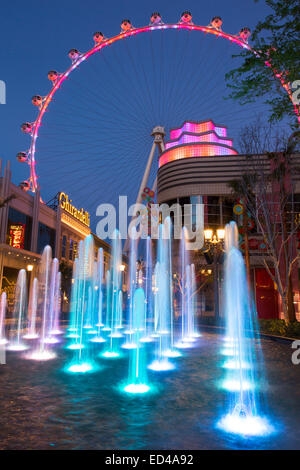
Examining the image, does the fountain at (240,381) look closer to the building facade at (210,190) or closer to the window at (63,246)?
the building facade at (210,190)

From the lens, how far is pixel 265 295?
2916 cm

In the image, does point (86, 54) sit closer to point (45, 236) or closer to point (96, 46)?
point (96, 46)

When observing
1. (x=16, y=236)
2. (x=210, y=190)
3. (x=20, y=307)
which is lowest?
(x=20, y=307)

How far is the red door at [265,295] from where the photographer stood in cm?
2883

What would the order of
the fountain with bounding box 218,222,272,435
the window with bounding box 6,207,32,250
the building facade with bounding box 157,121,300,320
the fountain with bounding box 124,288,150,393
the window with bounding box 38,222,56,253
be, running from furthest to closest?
1. the window with bounding box 38,222,56,253
2. the window with bounding box 6,207,32,250
3. the building facade with bounding box 157,121,300,320
4. the fountain with bounding box 124,288,150,393
5. the fountain with bounding box 218,222,272,435

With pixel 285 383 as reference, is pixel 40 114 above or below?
above

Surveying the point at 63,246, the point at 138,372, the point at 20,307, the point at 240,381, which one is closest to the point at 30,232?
the point at 20,307

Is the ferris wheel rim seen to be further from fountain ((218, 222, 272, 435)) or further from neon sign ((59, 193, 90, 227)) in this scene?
fountain ((218, 222, 272, 435))

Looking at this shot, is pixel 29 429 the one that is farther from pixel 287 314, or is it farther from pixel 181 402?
pixel 287 314

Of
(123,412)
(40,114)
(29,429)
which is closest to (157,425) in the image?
(123,412)

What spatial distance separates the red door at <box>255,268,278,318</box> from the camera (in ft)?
94.6

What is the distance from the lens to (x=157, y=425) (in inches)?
211

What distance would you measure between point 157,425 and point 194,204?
3191cm

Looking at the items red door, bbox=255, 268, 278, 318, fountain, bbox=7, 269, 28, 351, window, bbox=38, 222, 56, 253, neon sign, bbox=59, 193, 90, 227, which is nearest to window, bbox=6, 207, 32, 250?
fountain, bbox=7, 269, 28, 351
